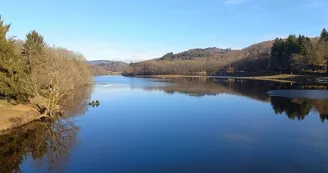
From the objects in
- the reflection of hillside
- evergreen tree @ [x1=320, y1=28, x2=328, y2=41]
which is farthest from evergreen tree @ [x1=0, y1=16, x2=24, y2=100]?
evergreen tree @ [x1=320, y1=28, x2=328, y2=41]

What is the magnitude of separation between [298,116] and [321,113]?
4006mm

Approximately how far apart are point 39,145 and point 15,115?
920cm

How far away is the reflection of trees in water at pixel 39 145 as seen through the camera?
19.9 meters

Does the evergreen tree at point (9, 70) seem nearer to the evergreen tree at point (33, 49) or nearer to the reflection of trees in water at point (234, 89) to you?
the evergreen tree at point (33, 49)

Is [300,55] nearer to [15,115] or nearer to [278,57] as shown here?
[278,57]

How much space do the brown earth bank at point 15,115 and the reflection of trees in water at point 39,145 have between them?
39.2 inches

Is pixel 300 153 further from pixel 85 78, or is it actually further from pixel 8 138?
pixel 85 78

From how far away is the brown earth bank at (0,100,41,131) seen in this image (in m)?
28.7

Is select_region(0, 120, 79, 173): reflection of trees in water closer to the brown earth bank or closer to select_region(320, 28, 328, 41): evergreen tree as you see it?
the brown earth bank

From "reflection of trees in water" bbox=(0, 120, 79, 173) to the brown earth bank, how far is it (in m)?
1.00

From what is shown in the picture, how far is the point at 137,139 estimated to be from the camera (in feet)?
84.8

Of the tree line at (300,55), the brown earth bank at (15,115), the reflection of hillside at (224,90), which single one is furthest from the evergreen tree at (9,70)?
the tree line at (300,55)

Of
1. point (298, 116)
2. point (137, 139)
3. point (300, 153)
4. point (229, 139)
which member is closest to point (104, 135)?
point (137, 139)

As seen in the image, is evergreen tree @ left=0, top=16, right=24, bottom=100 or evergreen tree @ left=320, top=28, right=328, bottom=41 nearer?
evergreen tree @ left=0, top=16, right=24, bottom=100
